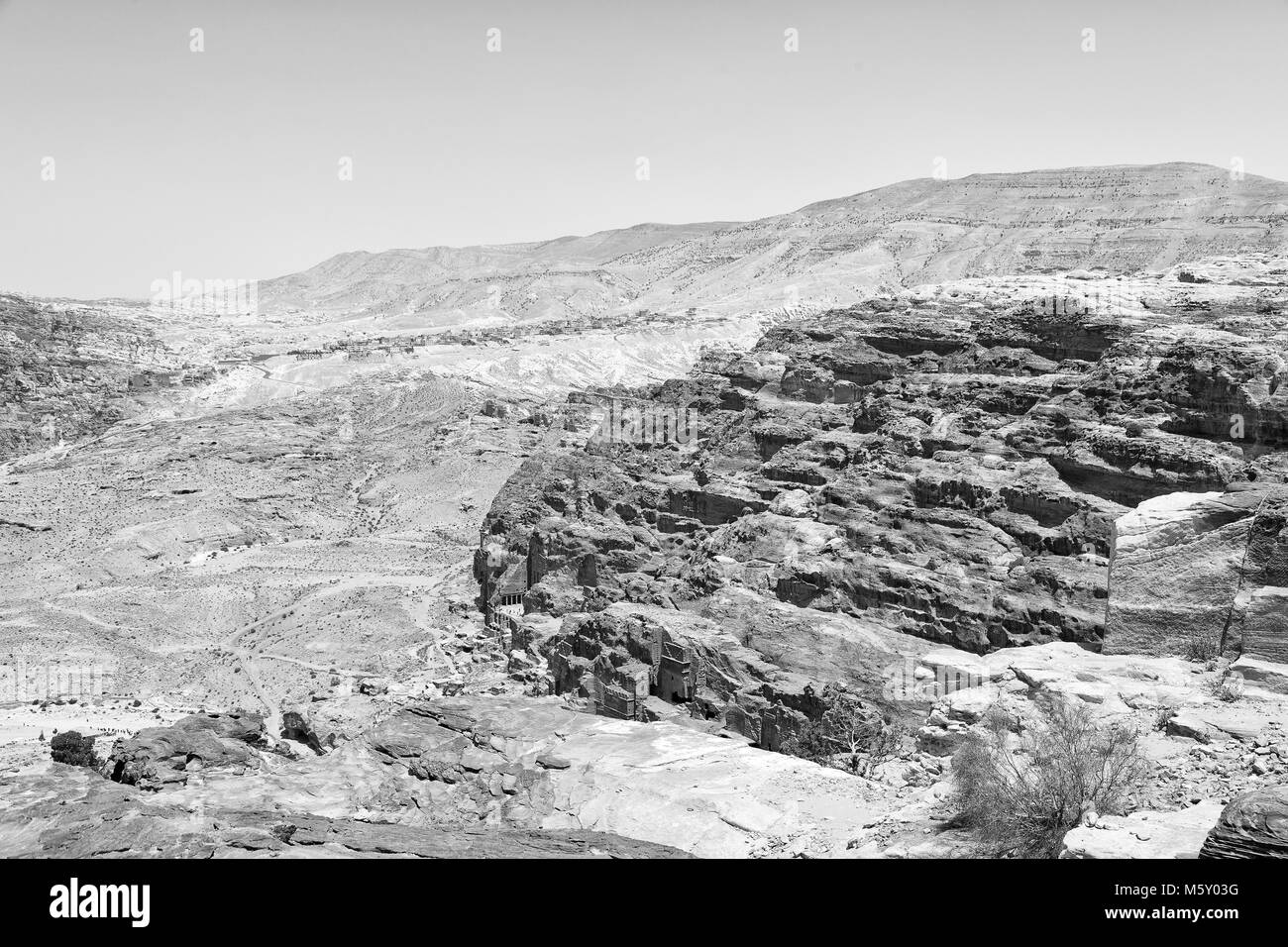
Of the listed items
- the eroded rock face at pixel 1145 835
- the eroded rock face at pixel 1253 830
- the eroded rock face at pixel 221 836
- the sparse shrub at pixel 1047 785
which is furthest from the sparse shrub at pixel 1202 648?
the eroded rock face at pixel 221 836

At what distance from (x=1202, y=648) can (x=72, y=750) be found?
3184 centimetres

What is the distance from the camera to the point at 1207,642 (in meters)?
26.3

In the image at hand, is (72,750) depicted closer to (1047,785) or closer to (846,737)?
(846,737)

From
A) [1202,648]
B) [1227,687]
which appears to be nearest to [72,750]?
[1202,648]

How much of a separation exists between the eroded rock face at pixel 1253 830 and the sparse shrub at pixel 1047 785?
375cm

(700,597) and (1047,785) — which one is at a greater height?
(1047,785)

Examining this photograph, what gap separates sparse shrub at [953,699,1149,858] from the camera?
2002cm

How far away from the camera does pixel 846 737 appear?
107 feet

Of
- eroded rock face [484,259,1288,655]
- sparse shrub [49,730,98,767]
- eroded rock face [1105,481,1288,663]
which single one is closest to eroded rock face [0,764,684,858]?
sparse shrub [49,730,98,767]

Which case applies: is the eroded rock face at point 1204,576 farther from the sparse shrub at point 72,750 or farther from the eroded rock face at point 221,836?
the sparse shrub at point 72,750

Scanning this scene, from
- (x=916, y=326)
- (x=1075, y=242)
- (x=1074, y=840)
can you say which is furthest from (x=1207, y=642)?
(x=1075, y=242)

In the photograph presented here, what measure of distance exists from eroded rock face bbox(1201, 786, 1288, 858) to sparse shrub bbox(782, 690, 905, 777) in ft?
49.8

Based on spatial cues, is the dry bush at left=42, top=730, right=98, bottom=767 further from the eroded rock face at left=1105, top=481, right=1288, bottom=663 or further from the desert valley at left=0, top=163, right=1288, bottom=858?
the eroded rock face at left=1105, top=481, right=1288, bottom=663
